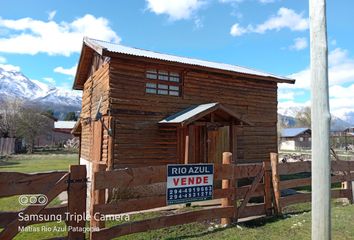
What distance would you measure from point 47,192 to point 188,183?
2806mm

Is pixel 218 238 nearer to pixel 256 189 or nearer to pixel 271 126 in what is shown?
pixel 256 189

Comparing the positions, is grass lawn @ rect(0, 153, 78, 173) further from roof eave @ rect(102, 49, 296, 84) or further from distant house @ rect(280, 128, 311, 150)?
distant house @ rect(280, 128, 311, 150)

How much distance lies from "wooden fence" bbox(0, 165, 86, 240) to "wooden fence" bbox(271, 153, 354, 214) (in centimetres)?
495

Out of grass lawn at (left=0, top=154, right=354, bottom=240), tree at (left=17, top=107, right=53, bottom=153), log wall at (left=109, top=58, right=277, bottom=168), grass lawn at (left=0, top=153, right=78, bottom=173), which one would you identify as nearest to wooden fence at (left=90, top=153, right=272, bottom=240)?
grass lawn at (left=0, top=154, right=354, bottom=240)

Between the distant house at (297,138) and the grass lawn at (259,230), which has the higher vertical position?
the distant house at (297,138)

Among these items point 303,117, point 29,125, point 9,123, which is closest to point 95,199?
point 29,125

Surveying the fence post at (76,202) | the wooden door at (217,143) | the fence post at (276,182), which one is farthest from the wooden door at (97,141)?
the fence post at (76,202)

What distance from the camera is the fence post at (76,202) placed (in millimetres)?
5445

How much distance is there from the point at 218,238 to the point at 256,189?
7.36ft

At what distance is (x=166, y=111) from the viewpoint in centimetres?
1380

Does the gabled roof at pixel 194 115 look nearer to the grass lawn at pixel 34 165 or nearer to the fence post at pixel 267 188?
the fence post at pixel 267 188

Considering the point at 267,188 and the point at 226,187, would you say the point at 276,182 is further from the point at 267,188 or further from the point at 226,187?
the point at 226,187

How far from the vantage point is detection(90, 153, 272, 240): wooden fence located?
5.83 metres

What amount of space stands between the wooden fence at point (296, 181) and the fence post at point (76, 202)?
4.89 m
